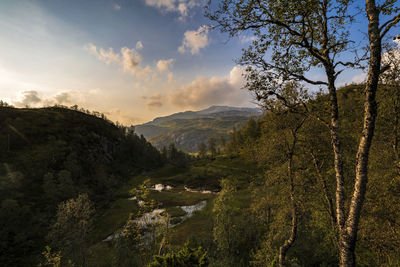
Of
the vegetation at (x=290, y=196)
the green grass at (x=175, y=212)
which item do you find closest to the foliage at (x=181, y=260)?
the vegetation at (x=290, y=196)

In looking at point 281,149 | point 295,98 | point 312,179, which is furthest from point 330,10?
point 312,179

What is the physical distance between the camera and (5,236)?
41.4m

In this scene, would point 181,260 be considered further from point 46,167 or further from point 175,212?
point 46,167

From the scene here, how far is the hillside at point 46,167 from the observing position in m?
44.0

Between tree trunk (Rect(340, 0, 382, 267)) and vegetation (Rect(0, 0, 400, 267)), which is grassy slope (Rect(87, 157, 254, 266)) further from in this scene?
tree trunk (Rect(340, 0, 382, 267))

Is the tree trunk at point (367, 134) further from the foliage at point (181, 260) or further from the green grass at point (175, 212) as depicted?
the green grass at point (175, 212)

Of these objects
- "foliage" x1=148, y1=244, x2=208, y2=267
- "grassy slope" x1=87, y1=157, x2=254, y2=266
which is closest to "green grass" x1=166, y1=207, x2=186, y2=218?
"grassy slope" x1=87, y1=157, x2=254, y2=266

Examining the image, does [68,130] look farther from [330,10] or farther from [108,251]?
[330,10]

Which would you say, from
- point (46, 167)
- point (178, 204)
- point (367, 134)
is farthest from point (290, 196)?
point (46, 167)

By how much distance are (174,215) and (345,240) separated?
5570cm

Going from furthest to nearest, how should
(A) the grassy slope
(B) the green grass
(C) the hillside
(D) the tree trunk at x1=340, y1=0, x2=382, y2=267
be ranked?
(B) the green grass, (C) the hillside, (A) the grassy slope, (D) the tree trunk at x1=340, y1=0, x2=382, y2=267

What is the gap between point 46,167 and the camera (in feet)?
258

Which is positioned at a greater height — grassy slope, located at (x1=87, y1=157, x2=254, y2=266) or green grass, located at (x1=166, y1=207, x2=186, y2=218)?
grassy slope, located at (x1=87, y1=157, x2=254, y2=266)

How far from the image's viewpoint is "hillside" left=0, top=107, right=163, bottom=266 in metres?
44.0
